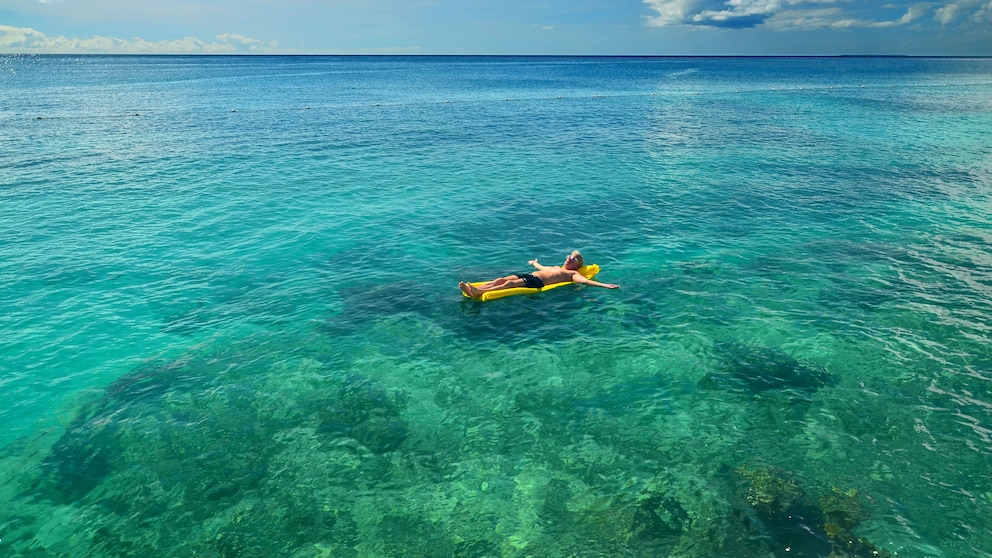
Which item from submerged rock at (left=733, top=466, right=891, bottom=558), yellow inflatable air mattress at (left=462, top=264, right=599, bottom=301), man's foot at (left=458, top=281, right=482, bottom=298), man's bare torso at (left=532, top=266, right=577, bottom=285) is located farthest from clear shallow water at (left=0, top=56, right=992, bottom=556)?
man's bare torso at (left=532, top=266, right=577, bottom=285)

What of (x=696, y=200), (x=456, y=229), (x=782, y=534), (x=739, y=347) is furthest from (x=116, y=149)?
(x=782, y=534)

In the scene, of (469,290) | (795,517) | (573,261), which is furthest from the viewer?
(573,261)

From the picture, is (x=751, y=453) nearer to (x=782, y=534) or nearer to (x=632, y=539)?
(x=782, y=534)

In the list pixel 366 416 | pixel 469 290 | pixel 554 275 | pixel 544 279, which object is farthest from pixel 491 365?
pixel 554 275

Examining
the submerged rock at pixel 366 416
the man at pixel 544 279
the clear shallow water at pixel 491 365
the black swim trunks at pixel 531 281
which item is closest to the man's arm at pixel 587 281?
the man at pixel 544 279

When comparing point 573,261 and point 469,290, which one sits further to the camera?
point 573,261

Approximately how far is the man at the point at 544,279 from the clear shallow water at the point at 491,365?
0.64m

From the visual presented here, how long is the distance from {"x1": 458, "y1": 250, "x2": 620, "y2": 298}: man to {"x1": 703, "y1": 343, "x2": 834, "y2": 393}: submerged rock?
18.0 ft

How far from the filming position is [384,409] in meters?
14.7

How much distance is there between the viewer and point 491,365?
54.7ft

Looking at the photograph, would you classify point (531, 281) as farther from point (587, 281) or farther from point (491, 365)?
point (491, 365)

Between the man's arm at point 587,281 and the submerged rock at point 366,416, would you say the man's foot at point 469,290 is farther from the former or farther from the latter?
the submerged rock at point 366,416

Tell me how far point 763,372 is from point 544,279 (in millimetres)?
8271

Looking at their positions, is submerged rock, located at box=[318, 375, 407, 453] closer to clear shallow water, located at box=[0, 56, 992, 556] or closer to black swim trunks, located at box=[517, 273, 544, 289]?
clear shallow water, located at box=[0, 56, 992, 556]
